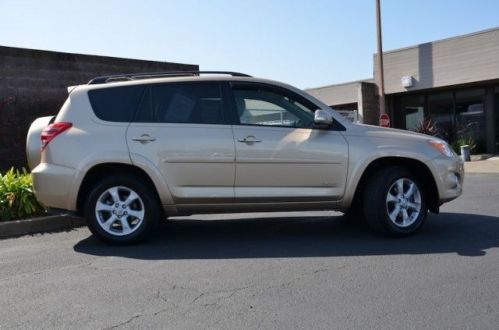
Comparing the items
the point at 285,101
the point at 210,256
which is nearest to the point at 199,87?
the point at 285,101

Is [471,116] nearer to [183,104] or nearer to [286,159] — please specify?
[286,159]

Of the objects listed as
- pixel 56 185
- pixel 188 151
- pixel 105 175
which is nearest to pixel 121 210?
pixel 105 175

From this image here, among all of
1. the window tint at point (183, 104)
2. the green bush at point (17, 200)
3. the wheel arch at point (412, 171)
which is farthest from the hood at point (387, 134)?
the green bush at point (17, 200)

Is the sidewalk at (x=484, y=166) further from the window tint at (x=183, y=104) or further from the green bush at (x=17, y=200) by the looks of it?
the green bush at (x=17, y=200)

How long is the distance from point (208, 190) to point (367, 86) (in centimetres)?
1918

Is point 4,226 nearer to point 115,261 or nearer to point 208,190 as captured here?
point 115,261

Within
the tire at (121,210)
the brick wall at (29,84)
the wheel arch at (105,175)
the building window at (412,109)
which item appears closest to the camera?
the tire at (121,210)

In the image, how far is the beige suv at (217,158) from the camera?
6109mm

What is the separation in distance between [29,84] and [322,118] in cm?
848

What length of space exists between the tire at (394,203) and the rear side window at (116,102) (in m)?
2.77

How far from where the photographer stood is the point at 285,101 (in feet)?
21.1

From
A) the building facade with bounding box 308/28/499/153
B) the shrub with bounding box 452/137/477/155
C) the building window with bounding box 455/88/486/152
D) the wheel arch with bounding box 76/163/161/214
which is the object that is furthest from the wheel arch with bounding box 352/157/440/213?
the building window with bounding box 455/88/486/152

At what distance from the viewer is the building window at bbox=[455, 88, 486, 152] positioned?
876 inches

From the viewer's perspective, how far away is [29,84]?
40.6 ft
